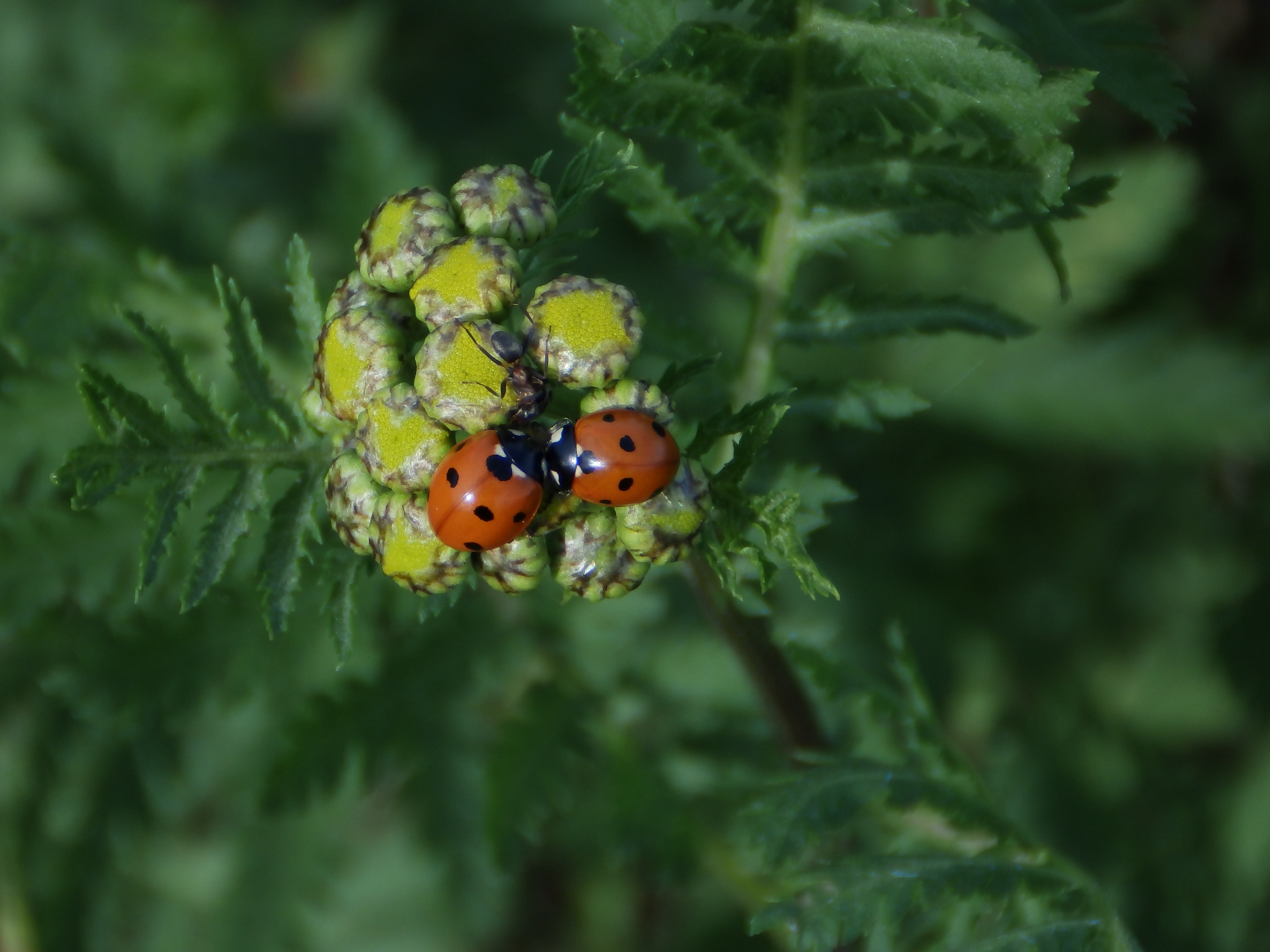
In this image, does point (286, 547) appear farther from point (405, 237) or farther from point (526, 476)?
point (405, 237)

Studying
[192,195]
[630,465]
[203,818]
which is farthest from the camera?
[203,818]

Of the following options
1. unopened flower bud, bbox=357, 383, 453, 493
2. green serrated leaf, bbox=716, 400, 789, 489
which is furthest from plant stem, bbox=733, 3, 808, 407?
unopened flower bud, bbox=357, 383, 453, 493

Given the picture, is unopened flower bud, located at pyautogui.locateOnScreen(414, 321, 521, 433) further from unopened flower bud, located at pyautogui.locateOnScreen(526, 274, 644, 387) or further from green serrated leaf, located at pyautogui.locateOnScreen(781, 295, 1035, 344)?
green serrated leaf, located at pyautogui.locateOnScreen(781, 295, 1035, 344)

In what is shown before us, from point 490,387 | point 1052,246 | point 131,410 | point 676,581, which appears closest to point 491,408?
point 490,387

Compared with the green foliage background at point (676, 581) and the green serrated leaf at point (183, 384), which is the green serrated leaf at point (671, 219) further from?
the green serrated leaf at point (183, 384)

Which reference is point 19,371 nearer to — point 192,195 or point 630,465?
point 192,195

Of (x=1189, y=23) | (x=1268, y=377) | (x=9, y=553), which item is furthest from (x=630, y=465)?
(x=1189, y=23)

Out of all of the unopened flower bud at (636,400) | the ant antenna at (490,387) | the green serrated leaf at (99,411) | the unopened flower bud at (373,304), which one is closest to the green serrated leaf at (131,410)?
the green serrated leaf at (99,411)
